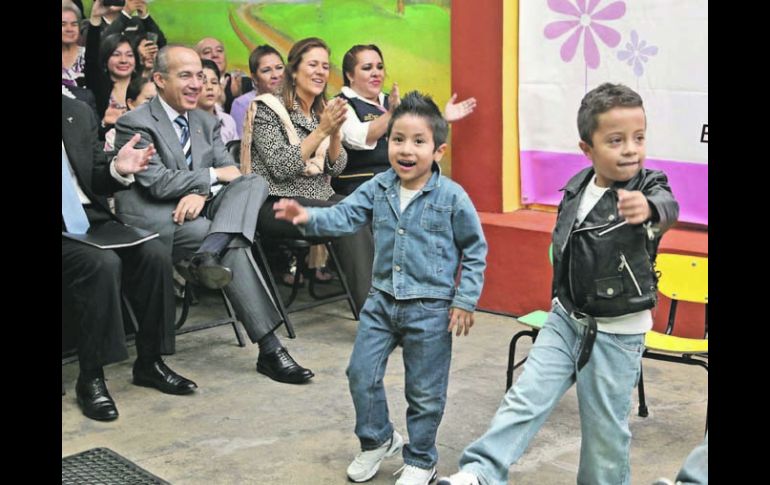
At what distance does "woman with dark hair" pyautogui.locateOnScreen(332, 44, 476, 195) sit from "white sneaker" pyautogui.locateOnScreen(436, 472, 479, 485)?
334 cm

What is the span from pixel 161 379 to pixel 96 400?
0.43 meters

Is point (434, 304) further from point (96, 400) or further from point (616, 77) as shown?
point (616, 77)

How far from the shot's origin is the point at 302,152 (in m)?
6.13

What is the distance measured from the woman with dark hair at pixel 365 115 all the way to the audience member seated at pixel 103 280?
1442 millimetres

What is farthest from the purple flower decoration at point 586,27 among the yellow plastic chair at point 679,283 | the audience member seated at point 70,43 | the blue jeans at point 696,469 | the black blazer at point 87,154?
the blue jeans at point 696,469

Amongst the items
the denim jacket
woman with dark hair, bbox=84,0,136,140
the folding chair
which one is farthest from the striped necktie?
the denim jacket

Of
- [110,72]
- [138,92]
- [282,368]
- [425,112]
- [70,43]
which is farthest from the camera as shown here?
[110,72]

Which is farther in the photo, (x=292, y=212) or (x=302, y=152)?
(x=302, y=152)

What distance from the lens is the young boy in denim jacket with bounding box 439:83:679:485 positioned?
3.41m

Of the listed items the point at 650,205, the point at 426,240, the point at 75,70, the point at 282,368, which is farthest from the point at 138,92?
the point at 650,205

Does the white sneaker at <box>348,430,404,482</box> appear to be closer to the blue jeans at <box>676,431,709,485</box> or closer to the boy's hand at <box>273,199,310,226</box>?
the boy's hand at <box>273,199,310,226</box>

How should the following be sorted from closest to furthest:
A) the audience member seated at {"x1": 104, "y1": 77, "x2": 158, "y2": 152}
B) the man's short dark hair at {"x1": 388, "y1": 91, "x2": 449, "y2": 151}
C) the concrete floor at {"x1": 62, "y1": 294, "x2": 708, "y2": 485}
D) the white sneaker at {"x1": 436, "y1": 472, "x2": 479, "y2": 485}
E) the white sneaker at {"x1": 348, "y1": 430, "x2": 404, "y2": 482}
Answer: the white sneaker at {"x1": 436, "y1": 472, "x2": 479, "y2": 485}, the man's short dark hair at {"x1": 388, "y1": 91, "x2": 449, "y2": 151}, the white sneaker at {"x1": 348, "y1": 430, "x2": 404, "y2": 482}, the concrete floor at {"x1": 62, "y1": 294, "x2": 708, "y2": 485}, the audience member seated at {"x1": 104, "y1": 77, "x2": 158, "y2": 152}

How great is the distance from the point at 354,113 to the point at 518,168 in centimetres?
111
